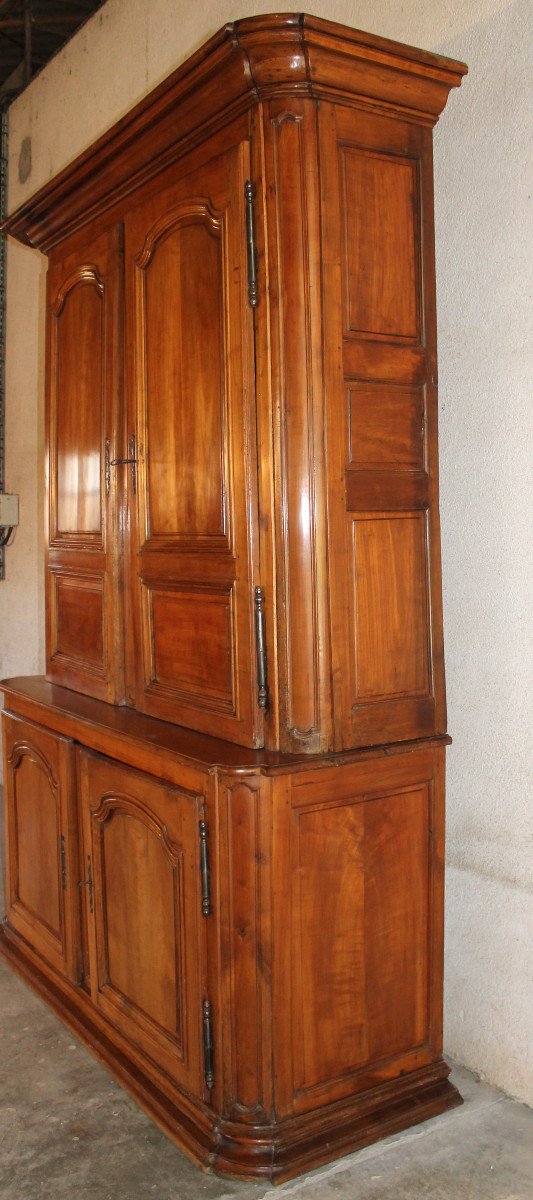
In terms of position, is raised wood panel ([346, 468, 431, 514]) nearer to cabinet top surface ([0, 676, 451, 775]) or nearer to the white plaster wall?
the white plaster wall

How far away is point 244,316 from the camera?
2047 mm

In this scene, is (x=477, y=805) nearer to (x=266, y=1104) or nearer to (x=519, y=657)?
(x=519, y=657)

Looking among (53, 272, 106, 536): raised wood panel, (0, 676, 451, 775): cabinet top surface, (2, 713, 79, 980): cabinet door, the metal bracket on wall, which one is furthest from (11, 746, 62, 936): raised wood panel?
the metal bracket on wall

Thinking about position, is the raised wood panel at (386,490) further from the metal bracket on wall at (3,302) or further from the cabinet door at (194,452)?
the metal bracket on wall at (3,302)

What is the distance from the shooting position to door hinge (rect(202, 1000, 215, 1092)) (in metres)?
2.06

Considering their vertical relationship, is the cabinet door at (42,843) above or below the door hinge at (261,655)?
below

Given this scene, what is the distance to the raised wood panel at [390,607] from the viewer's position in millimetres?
2068

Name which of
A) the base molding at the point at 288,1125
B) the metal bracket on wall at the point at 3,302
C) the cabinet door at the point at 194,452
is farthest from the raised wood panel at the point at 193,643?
the metal bracket on wall at the point at 3,302

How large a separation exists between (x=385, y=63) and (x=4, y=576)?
3510mm

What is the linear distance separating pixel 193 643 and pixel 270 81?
3.73 feet

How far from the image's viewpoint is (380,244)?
2.09 metres

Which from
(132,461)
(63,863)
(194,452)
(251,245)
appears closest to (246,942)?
(63,863)

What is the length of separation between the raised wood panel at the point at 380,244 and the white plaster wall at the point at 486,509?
0.20 meters

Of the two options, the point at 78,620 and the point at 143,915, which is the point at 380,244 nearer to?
the point at 78,620
